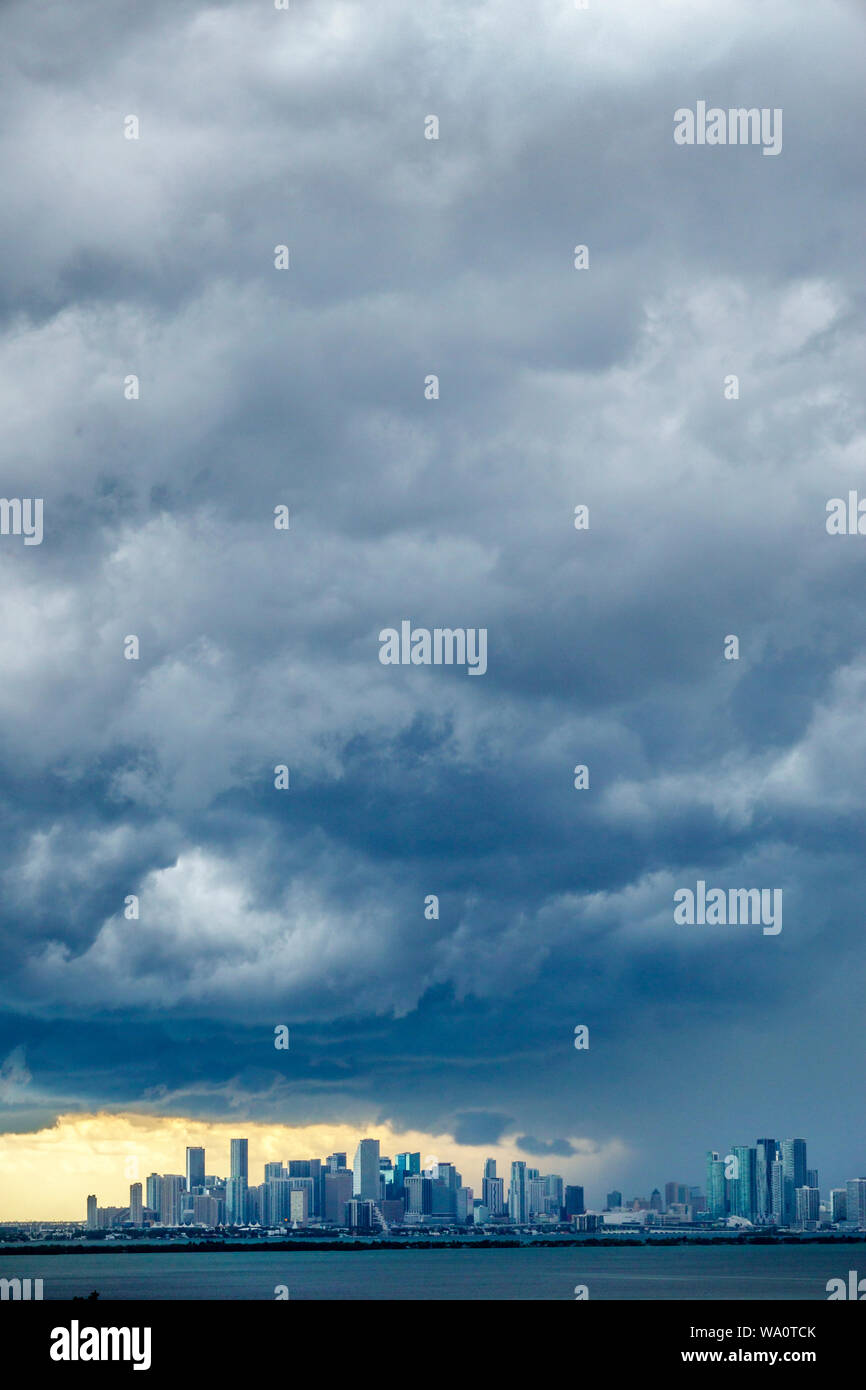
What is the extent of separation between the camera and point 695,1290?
16188 cm

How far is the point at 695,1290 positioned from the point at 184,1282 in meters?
71.0
